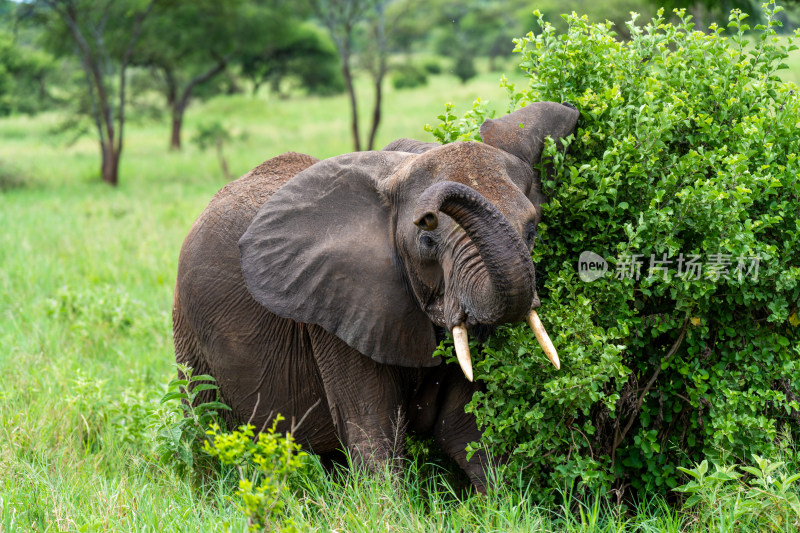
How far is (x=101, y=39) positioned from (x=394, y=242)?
18552mm

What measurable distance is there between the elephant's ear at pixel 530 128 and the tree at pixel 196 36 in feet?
66.8

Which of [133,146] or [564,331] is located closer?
[564,331]

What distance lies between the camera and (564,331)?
3666mm

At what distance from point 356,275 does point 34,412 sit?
2.54 meters

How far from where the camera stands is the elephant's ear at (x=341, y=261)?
3783 mm

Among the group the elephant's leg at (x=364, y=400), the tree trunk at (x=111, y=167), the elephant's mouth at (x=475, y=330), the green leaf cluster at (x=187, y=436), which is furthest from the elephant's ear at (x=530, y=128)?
the tree trunk at (x=111, y=167)

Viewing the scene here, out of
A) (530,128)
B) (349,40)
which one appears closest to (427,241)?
(530,128)

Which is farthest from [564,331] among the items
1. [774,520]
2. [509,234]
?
[774,520]

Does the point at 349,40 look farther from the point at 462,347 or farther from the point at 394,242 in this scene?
the point at 462,347

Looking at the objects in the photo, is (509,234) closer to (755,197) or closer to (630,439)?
(755,197)

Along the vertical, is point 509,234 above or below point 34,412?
above

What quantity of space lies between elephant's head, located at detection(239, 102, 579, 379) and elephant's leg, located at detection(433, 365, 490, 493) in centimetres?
32

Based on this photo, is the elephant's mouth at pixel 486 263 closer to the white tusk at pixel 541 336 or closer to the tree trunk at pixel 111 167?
the white tusk at pixel 541 336

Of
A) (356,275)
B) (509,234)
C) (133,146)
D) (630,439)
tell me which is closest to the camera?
(509,234)
